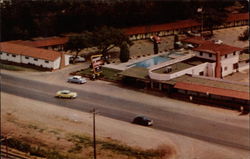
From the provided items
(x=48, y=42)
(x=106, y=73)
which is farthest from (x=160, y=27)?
(x=48, y=42)

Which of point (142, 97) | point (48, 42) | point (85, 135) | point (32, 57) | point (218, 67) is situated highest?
point (48, 42)

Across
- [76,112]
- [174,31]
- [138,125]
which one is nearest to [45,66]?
[76,112]

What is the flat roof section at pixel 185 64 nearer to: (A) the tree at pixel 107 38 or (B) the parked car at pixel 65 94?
(A) the tree at pixel 107 38

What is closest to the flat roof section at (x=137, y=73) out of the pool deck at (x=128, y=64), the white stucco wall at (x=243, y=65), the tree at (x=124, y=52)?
the pool deck at (x=128, y=64)

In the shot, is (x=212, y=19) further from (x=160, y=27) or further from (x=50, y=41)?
(x=50, y=41)

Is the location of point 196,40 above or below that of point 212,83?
above
